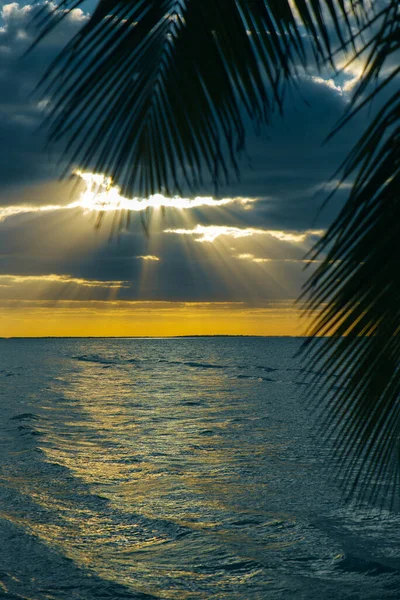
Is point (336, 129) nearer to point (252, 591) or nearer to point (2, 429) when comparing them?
point (252, 591)

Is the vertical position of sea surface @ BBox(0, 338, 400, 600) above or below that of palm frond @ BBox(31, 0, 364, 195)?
below

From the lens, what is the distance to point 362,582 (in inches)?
337

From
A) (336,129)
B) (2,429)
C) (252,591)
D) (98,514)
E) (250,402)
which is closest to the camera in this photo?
(336,129)

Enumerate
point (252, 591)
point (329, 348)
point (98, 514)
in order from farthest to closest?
1. point (98, 514)
2. point (252, 591)
3. point (329, 348)

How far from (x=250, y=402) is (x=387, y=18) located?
31.5 m

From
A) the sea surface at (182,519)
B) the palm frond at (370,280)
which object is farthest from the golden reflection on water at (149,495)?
the palm frond at (370,280)

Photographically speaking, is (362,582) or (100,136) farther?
(362,582)

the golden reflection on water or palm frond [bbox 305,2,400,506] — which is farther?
the golden reflection on water

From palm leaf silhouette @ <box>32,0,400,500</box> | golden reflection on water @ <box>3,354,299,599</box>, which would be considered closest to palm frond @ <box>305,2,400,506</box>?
palm leaf silhouette @ <box>32,0,400,500</box>

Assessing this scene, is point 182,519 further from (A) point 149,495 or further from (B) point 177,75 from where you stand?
(B) point 177,75

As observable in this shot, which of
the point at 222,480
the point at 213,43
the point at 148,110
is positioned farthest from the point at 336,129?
the point at 222,480

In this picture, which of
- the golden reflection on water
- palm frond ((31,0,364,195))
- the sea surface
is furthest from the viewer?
the golden reflection on water

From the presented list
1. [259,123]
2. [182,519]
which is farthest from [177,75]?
[182,519]

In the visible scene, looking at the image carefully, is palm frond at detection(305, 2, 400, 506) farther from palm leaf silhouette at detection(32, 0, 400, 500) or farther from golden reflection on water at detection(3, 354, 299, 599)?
golden reflection on water at detection(3, 354, 299, 599)
